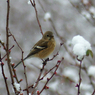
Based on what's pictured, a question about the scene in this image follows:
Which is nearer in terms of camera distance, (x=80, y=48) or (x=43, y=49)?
(x=80, y=48)

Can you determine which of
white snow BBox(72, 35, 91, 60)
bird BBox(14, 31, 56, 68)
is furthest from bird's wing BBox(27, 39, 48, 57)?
white snow BBox(72, 35, 91, 60)

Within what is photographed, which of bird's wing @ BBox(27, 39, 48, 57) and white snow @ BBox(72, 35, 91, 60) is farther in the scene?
bird's wing @ BBox(27, 39, 48, 57)

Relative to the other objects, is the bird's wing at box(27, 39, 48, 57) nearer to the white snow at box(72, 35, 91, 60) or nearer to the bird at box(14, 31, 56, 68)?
the bird at box(14, 31, 56, 68)

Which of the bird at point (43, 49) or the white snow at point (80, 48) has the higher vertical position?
the bird at point (43, 49)

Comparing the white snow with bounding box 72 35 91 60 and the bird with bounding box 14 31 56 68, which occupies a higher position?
the bird with bounding box 14 31 56 68

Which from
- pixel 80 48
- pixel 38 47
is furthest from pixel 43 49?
pixel 80 48

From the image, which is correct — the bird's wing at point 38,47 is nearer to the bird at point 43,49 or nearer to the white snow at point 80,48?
the bird at point 43,49

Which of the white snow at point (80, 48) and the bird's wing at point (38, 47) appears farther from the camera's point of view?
the bird's wing at point (38, 47)

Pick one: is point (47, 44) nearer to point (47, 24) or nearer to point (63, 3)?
point (63, 3)

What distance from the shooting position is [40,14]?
953 cm

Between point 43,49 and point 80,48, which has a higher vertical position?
point 43,49

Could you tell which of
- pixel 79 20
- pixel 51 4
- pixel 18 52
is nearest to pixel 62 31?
pixel 79 20

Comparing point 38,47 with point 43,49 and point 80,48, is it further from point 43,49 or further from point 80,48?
point 80,48

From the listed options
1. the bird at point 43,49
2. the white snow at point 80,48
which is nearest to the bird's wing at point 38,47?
the bird at point 43,49
